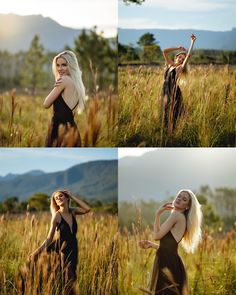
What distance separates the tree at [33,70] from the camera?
17.5 feet

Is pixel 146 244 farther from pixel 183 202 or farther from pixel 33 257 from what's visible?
pixel 33 257

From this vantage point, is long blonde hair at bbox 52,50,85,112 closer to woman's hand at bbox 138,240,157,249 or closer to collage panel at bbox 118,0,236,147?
collage panel at bbox 118,0,236,147

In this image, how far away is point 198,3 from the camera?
5547mm

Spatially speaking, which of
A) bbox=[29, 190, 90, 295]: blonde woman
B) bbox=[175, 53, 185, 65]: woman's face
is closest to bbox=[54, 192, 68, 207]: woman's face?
bbox=[29, 190, 90, 295]: blonde woman

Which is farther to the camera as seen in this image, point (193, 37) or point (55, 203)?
point (193, 37)

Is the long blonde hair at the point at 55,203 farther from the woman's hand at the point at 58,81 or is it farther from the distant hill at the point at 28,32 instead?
the distant hill at the point at 28,32

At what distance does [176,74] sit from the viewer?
5445mm

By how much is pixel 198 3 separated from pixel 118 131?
1.17 meters

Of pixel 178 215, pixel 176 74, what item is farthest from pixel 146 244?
pixel 176 74

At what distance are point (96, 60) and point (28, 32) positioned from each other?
0.54 metres

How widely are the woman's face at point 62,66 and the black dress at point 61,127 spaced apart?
0.17 m

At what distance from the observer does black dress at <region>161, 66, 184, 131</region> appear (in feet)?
17.8

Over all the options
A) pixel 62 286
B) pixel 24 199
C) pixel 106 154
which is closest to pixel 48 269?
pixel 62 286

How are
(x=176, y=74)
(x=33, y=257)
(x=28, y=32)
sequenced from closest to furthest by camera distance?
(x=33, y=257) < (x=28, y=32) < (x=176, y=74)
